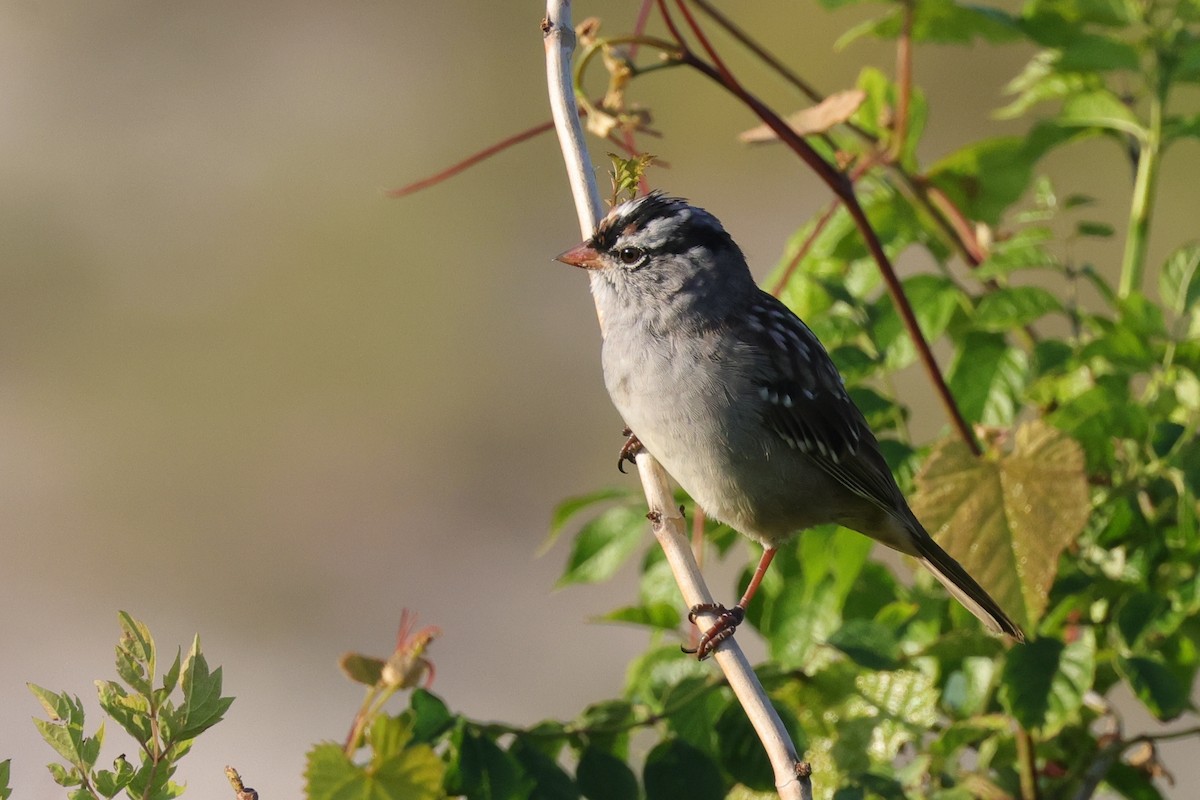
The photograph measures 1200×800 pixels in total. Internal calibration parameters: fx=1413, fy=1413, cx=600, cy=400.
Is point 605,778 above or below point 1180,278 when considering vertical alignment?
below

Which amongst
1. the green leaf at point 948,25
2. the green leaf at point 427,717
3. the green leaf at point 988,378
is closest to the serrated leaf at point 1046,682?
the green leaf at point 988,378

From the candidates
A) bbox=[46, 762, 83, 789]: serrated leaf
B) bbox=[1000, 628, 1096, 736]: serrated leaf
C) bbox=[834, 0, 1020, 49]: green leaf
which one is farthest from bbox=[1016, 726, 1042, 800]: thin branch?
bbox=[46, 762, 83, 789]: serrated leaf

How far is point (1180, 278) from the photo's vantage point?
315 cm

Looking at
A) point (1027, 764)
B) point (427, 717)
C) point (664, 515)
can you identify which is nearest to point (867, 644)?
point (664, 515)

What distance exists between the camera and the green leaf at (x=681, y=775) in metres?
2.47

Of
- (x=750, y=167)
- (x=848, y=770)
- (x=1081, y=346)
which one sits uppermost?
(x=750, y=167)

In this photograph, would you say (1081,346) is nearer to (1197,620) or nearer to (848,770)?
(1197,620)

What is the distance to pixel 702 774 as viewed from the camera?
2.48 m

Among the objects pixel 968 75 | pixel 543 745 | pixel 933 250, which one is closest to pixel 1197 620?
pixel 933 250

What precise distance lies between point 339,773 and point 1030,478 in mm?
1414

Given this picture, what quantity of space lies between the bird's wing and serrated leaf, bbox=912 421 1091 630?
0.67 m

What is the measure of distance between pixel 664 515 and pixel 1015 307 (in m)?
0.88

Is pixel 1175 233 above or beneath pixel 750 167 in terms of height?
beneath

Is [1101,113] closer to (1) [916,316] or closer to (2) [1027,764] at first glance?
(1) [916,316]
